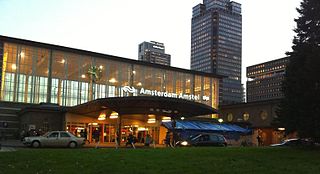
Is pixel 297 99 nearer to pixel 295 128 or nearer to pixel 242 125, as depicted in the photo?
pixel 295 128

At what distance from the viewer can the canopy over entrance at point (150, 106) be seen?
126 feet

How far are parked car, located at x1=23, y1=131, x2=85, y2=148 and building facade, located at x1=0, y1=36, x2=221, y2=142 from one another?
44.3 ft

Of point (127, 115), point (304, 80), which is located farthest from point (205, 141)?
point (304, 80)

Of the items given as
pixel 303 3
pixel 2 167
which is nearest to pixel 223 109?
pixel 303 3

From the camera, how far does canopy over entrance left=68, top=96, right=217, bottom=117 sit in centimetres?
3850

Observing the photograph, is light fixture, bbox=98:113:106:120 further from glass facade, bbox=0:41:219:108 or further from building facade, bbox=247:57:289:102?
building facade, bbox=247:57:289:102

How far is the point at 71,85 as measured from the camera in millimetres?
69625

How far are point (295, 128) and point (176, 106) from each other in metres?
17.8

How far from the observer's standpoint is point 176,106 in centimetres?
4066

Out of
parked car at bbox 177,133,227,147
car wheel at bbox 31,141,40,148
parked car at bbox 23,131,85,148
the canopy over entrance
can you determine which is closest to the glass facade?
the canopy over entrance

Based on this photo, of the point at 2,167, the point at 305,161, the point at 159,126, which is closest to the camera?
the point at 2,167

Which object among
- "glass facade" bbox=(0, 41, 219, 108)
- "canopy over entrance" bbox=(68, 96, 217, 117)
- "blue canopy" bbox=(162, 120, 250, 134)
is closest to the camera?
"canopy over entrance" bbox=(68, 96, 217, 117)

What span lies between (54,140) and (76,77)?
37772 millimetres

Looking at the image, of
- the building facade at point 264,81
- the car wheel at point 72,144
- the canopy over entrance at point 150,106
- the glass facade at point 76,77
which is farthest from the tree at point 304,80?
the building facade at point 264,81
